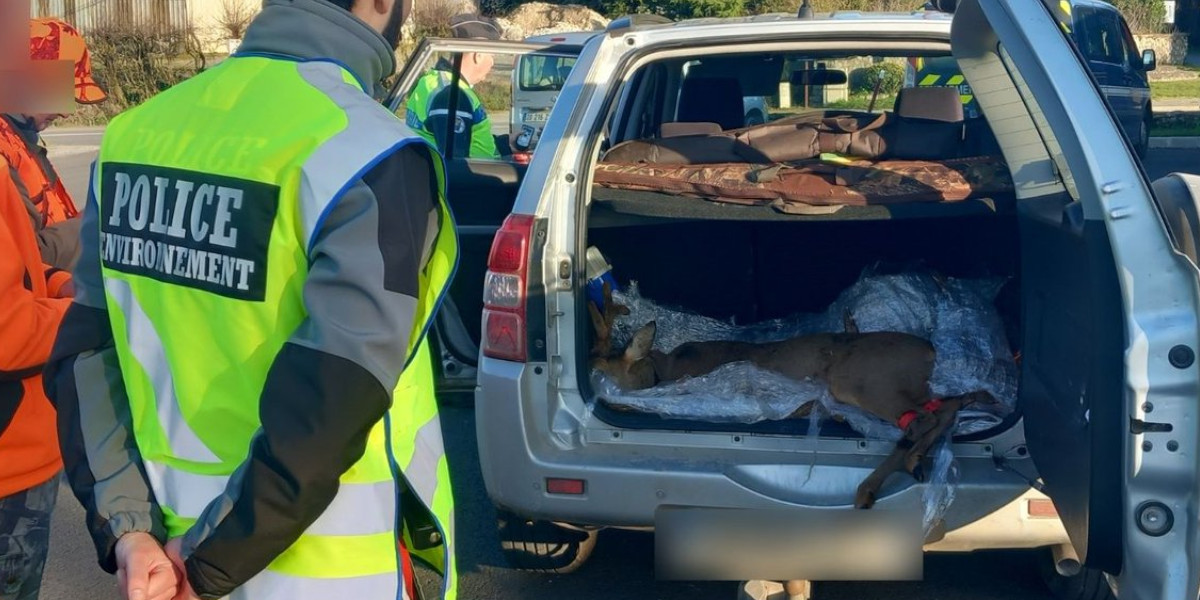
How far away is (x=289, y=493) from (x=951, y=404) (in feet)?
7.82

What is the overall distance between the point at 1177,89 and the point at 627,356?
937 inches

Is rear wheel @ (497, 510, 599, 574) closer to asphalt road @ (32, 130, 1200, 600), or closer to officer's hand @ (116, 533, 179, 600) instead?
asphalt road @ (32, 130, 1200, 600)

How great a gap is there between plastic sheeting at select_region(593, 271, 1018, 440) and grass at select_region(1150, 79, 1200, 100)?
20.8m

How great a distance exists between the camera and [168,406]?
173cm

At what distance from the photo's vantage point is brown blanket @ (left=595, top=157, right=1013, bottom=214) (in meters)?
3.53

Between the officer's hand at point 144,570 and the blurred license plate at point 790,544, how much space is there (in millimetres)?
1710

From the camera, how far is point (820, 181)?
362 cm

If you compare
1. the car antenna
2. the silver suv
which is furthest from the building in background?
the silver suv

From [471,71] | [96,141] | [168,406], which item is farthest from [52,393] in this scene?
[96,141]

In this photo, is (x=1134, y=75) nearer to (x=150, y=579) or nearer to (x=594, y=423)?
(x=594, y=423)

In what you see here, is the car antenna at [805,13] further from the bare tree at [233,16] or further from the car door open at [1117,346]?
the bare tree at [233,16]

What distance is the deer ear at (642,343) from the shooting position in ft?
13.3

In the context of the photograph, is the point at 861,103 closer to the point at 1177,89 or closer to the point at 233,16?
the point at 1177,89

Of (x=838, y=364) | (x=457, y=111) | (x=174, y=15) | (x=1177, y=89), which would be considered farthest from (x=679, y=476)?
(x=174, y=15)
